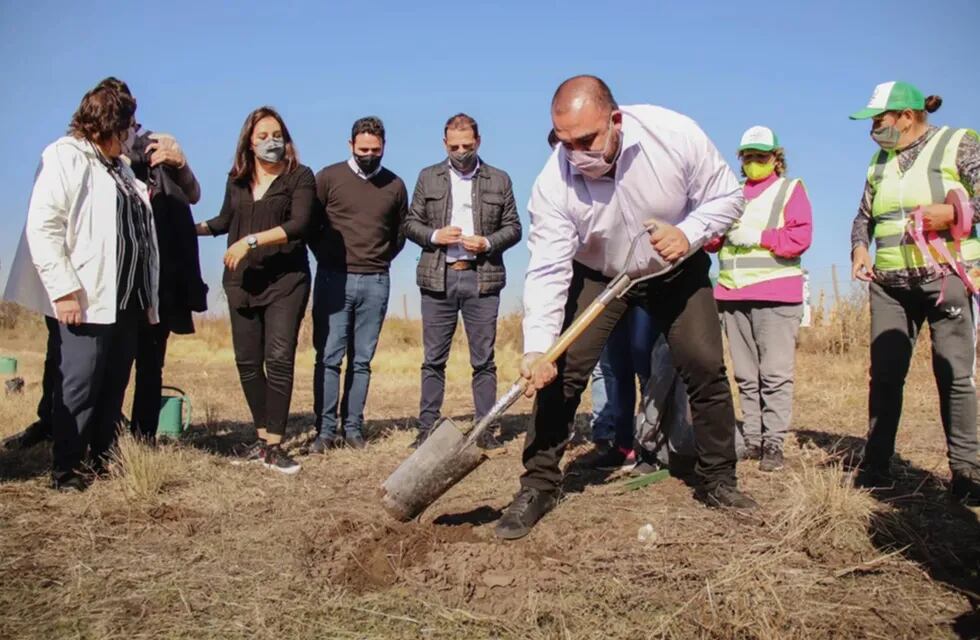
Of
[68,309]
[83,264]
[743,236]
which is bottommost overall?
[68,309]

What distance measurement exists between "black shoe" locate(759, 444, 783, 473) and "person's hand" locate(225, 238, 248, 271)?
3.45 m

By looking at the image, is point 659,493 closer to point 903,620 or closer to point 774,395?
point 774,395

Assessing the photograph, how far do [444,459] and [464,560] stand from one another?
55 cm

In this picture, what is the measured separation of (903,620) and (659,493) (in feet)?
5.81

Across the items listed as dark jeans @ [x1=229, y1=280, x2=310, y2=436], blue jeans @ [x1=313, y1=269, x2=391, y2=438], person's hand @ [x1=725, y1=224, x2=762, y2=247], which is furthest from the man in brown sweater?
person's hand @ [x1=725, y1=224, x2=762, y2=247]

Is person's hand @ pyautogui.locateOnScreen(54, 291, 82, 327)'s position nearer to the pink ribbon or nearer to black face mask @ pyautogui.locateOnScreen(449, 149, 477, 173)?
black face mask @ pyautogui.locateOnScreen(449, 149, 477, 173)

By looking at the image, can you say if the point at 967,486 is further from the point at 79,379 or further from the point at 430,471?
the point at 79,379

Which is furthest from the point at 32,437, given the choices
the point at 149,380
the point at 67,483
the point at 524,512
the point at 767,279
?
the point at 767,279

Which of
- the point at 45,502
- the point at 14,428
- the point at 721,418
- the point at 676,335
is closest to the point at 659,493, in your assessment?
the point at 721,418

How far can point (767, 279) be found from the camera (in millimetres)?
5484

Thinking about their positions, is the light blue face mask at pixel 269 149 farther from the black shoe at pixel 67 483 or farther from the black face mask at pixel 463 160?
the black shoe at pixel 67 483

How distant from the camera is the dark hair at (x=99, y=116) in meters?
4.96

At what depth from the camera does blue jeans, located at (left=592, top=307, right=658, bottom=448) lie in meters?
5.52

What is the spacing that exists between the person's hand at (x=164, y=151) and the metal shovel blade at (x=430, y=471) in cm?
307
